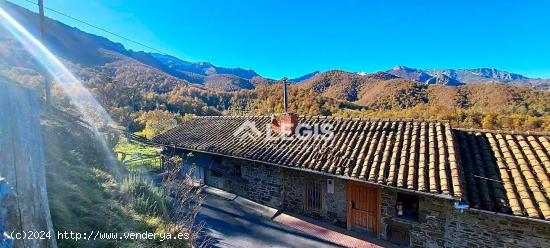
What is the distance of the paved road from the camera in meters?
8.90

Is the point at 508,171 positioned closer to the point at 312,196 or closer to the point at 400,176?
the point at 400,176

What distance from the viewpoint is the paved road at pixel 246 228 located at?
890 cm

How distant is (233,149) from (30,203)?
31.3ft

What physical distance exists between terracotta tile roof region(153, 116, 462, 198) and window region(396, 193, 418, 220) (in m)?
1.05

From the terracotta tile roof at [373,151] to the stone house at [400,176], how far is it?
0.04m

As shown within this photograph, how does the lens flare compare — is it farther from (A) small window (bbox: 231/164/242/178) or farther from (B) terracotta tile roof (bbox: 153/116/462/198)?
(B) terracotta tile roof (bbox: 153/116/462/198)

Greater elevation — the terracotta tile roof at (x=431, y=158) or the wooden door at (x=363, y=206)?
the terracotta tile roof at (x=431, y=158)

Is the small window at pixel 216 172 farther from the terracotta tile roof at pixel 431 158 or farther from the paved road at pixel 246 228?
the paved road at pixel 246 228

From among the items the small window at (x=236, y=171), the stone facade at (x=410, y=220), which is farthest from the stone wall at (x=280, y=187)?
the small window at (x=236, y=171)

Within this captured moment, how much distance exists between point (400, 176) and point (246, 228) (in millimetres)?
5505

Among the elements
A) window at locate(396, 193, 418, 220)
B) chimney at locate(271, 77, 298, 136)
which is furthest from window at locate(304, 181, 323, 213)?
chimney at locate(271, 77, 298, 136)

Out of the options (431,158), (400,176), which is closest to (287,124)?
(400,176)

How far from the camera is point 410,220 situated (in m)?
8.42

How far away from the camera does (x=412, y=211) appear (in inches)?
349
